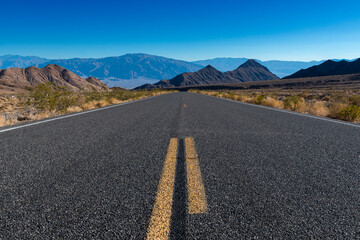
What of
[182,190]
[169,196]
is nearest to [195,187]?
[182,190]

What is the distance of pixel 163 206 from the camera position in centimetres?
164

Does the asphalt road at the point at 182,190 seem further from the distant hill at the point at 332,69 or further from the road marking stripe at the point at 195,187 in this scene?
the distant hill at the point at 332,69

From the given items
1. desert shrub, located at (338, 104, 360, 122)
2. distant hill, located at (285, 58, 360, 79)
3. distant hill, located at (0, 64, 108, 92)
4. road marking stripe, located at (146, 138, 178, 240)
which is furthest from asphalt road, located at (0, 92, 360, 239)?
distant hill, located at (285, 58, 360, 79)

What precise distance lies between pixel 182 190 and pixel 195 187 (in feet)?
0.47

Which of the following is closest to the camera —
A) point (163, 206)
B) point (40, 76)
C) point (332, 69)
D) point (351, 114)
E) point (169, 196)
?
point (163, 206)

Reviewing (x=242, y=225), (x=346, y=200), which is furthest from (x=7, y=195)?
(x=346, y=200)

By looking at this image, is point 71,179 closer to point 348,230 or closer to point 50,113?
point 348,230

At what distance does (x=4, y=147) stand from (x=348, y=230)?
456cm

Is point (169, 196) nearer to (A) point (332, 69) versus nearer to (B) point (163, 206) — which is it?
(B) point (163, 206)

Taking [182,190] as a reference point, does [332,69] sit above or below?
above

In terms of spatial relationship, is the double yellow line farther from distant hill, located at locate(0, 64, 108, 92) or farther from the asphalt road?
distant hill, located at locate(0, 64, 108, 92)

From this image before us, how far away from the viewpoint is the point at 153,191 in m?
1.90

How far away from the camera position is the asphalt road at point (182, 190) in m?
1.42

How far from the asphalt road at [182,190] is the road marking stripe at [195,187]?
0.18 feet
